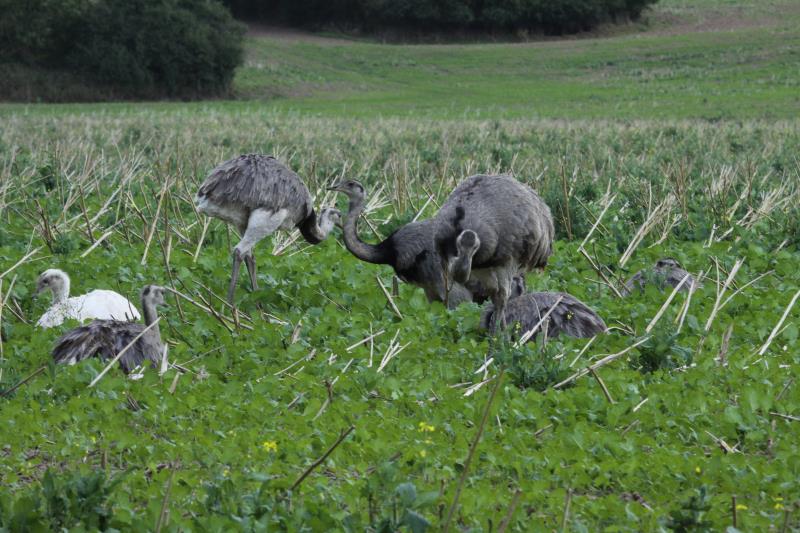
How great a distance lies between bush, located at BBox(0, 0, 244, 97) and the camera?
53844 millimetres

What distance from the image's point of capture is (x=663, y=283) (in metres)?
10.1

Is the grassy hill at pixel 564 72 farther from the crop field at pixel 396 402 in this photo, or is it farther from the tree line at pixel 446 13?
the crop field at pixel 396 402

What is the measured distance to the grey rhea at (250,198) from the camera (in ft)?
34.2

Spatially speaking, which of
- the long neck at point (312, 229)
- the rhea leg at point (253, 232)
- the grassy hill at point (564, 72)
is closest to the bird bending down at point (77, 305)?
the rhea leg at point (253, 232)

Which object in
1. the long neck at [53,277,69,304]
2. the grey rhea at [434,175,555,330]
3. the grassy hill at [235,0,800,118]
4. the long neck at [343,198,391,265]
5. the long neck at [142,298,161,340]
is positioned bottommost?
the grassy hill at [235,0,800,118]

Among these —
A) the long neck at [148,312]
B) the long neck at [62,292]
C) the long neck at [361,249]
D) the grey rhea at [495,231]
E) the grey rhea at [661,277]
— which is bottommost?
the grey rhea at [661,277]

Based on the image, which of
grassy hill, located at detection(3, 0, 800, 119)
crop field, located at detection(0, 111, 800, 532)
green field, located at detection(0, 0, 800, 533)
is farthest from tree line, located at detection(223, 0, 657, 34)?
crop field, located at detection(0, 111, 800, 532)

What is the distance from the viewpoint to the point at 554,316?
885 centimetres

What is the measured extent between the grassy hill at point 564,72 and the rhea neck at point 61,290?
1282 inches

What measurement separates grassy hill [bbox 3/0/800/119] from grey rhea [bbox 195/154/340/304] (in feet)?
101

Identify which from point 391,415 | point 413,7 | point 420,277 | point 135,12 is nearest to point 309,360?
point 391,415

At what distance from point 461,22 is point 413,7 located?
3.40m

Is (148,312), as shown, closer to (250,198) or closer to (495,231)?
(250,198)

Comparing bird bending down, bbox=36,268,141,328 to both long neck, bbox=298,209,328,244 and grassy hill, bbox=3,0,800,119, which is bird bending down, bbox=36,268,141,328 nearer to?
long neck, bbox=298,209,328,244
